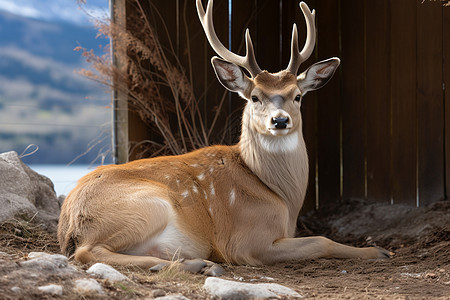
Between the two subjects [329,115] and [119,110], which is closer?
[119,110]

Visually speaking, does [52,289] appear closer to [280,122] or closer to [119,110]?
[280,122]

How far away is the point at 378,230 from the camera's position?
19.5 feet

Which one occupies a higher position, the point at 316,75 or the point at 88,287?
the point at 316,75

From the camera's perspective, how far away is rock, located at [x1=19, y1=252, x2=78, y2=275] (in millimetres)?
2957

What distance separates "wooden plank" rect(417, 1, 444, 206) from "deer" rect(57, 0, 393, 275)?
4.81 ft

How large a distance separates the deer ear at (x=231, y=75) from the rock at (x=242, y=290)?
2111 mm

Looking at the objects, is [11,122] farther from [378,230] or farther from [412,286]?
[412,286]

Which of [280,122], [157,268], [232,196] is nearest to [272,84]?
[280,122]

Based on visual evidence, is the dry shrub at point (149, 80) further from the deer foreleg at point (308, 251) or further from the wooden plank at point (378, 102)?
the deer foreleg at point (308, 251)

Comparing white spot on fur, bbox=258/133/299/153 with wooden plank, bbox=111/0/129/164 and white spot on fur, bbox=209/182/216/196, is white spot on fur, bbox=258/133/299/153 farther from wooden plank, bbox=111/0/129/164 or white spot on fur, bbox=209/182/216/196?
wooden plank, bbox=111/0/129/164

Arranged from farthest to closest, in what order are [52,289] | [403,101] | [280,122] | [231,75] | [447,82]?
[403,101], [447,82], [231,75], [280,122], [52,289]

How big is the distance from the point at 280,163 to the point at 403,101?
2.18 m

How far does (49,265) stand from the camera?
2990 mm

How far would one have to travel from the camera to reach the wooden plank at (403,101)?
6082mm
